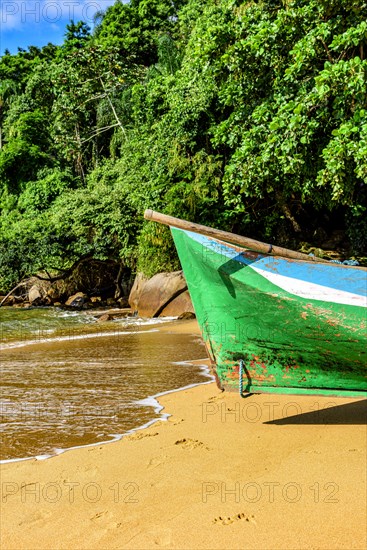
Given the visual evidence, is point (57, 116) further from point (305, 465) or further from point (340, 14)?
point (305, 465)

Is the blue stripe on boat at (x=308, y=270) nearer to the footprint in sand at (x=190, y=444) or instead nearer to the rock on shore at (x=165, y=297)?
the footprint in sand at (x=190, y=444)

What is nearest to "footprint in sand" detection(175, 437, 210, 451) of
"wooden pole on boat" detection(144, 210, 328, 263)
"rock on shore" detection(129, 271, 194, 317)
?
"wooden pole on boat" detection(144, 210, 328, 263)

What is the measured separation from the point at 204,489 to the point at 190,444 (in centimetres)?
73

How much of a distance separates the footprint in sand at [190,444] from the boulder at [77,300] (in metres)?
14.8

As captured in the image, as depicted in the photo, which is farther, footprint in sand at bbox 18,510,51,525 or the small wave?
the small wave

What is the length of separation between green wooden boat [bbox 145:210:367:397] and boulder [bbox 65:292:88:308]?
14.5 metres

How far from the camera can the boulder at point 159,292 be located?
14.4 metres

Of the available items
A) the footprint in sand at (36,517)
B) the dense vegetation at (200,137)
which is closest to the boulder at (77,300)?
the dense vegetation at (200,137)

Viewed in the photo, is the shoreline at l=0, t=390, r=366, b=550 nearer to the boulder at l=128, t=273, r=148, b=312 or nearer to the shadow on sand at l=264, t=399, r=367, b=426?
the shadow on sand at l=264, t=399, r=367, b=426

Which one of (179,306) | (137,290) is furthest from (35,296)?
(179,306)

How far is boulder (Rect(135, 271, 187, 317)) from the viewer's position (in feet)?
47.2

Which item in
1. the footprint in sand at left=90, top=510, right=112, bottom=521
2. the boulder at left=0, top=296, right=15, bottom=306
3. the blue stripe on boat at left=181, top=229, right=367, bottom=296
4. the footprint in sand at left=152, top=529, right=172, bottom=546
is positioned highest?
the blue stripe on boat at left=181, top=229, right=367, bottom=296

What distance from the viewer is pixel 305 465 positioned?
322cm

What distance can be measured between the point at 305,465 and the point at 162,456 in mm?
926
